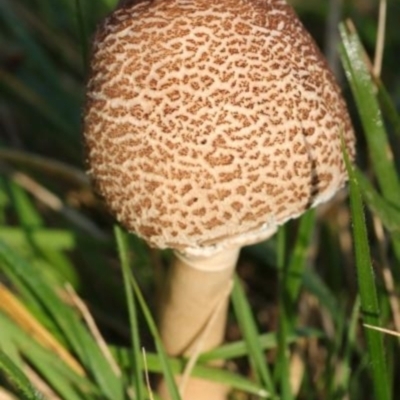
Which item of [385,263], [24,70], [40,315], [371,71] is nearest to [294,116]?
[371,71]

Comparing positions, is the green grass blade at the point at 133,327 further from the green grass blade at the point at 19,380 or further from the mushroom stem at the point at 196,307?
the green grass blade at the point at 19,380

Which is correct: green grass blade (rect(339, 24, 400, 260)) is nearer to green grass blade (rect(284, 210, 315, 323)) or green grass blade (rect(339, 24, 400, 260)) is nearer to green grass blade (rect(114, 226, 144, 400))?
green grass blade (rect(284, 210, 315, 323))

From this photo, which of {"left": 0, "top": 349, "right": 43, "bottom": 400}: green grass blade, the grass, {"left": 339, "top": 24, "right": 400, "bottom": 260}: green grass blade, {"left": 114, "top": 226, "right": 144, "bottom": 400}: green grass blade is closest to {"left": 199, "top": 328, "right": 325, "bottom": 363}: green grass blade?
the grass

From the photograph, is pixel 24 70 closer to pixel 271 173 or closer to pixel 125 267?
pixel 125 267

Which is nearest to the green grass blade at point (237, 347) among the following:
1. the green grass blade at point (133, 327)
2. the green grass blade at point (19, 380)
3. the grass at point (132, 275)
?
the grass at point (132, 275)

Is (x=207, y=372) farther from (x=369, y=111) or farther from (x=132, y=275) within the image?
(x=369, y=111)

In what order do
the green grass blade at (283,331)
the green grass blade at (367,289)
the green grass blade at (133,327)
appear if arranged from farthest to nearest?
1. the green grass blade at (283,331)
2. the green grass blade at (133,327)
3. the green grass blade at (367,289)
